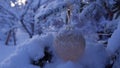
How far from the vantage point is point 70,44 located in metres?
1.88

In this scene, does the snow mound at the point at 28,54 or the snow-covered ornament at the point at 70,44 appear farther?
the snow mound at the point at 28,54

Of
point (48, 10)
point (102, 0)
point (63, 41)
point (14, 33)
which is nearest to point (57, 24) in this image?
point (48, 10)

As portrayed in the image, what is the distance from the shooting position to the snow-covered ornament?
74.0 inches

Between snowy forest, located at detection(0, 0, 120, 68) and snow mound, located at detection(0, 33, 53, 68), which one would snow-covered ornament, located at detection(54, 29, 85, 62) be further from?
snow mound, located at detection(0, 33, 53, 68)

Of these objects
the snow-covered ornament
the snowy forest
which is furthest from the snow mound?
the snow-covered ornament

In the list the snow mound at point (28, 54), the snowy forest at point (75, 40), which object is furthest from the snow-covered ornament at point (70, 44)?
the snow mound at point (28, 54)

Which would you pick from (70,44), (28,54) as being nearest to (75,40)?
(70,44)

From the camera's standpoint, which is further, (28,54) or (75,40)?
(28,54)

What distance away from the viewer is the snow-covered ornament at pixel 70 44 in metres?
1.88

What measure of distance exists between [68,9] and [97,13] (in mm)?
181

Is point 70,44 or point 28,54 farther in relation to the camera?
point 28,54

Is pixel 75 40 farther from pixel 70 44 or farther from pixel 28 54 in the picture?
pixel 28 54

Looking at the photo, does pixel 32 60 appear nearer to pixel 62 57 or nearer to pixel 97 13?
pixel 62 57

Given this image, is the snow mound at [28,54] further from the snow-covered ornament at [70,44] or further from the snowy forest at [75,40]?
the snow-covered ornament at [70,44]
